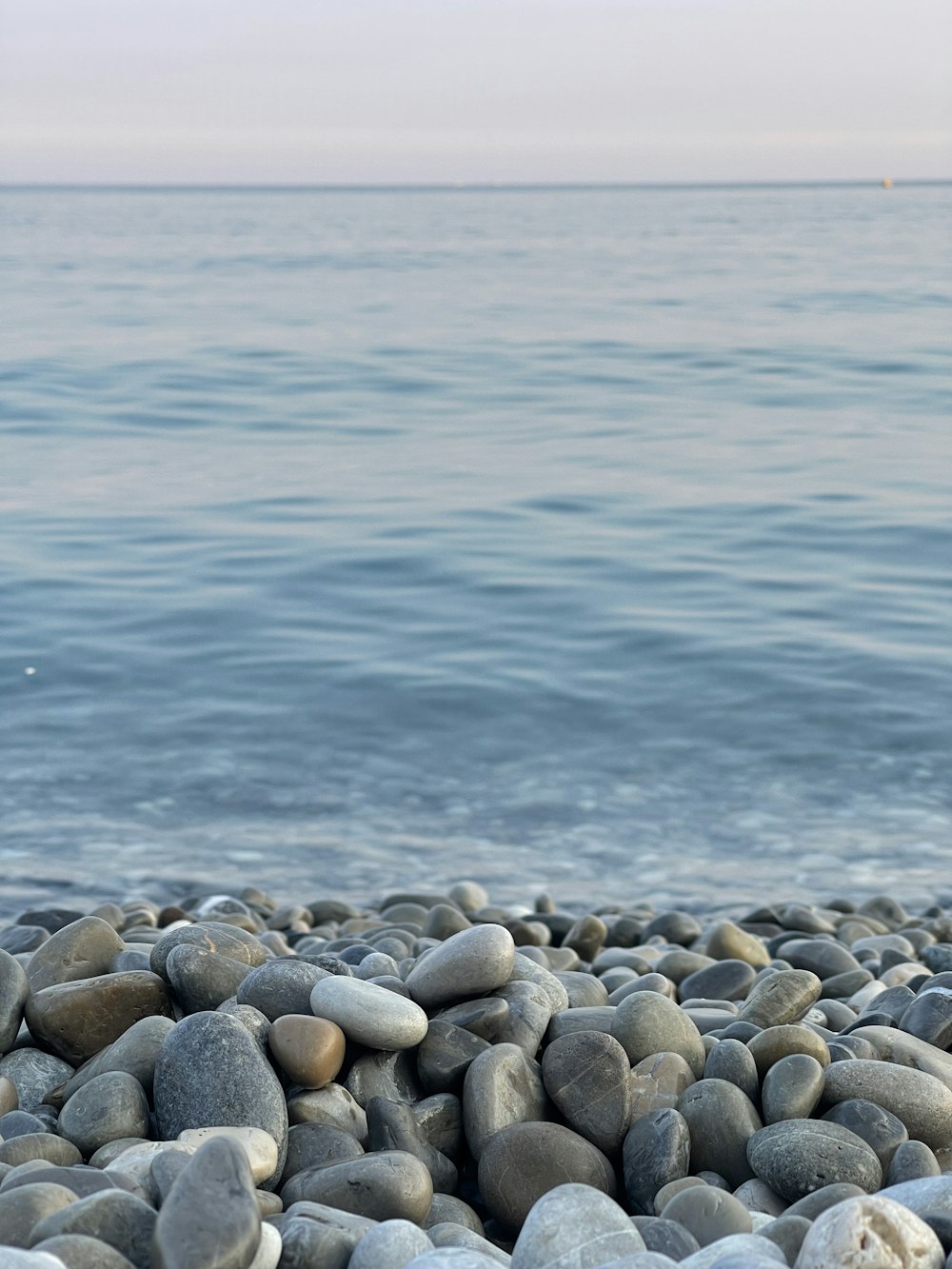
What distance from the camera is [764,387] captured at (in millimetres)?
17859

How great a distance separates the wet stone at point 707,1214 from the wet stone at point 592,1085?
0.28m

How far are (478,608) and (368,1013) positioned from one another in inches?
271

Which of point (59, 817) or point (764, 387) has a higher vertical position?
point (764, 387)

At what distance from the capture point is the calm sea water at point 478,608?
19.0 feet

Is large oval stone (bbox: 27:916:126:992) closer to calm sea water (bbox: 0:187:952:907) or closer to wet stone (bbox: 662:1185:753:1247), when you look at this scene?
wet stone (bbox: 662:1185:753:1247)

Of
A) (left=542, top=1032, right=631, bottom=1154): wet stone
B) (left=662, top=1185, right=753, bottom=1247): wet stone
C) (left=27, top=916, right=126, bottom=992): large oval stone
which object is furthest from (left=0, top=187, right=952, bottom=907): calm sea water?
(left=662, top=1185, right=753, bottom=1247): wet stone

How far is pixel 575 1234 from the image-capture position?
1.90 metres

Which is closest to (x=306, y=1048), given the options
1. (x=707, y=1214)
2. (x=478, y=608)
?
(x=707, y=1214)

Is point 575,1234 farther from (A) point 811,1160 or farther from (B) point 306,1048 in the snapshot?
(B) point 306,1048

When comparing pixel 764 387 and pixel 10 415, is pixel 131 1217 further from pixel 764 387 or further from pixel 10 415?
pixel 764 387

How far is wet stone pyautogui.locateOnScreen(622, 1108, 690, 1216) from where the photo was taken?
2.23 meters

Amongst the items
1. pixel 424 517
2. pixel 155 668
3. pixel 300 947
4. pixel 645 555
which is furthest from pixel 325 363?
pixel 300 947

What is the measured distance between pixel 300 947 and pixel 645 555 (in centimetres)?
669

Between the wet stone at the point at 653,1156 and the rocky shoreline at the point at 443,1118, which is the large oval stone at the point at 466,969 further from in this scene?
the wet stone at the point at 653,1156
